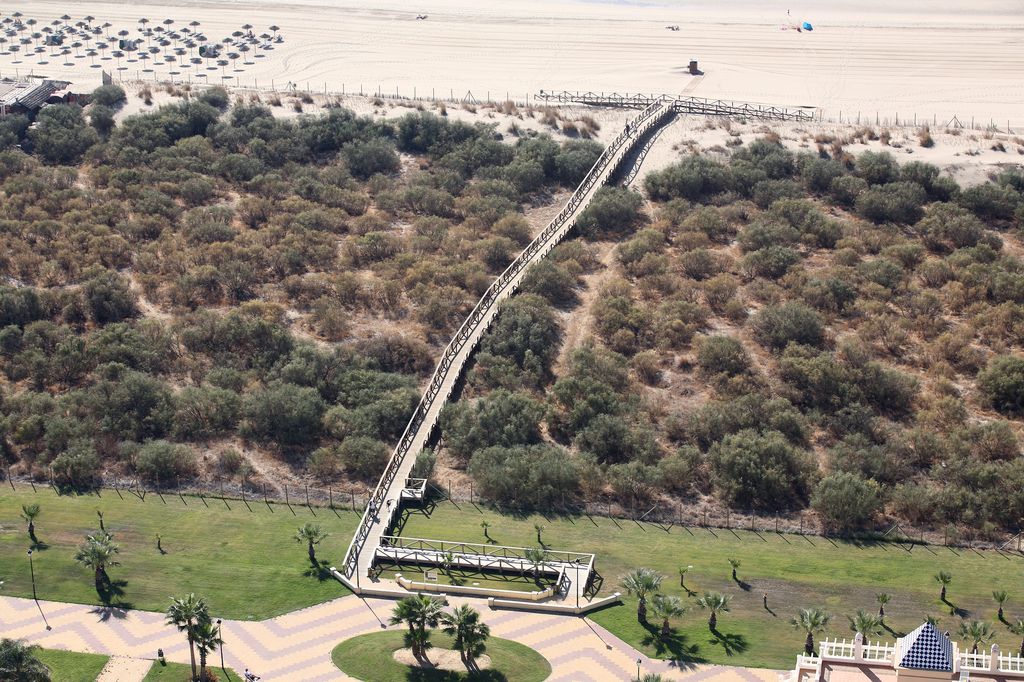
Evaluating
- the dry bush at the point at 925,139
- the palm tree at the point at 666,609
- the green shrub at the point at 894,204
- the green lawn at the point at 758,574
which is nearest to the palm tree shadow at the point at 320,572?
the green lawn at the point at 758,574

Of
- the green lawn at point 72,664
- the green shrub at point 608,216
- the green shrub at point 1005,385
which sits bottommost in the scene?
the green lawn at point 72,664

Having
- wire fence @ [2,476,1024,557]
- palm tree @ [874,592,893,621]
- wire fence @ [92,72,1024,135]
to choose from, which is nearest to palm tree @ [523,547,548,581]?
Answer: wire fence @ [2,476,1024,557]

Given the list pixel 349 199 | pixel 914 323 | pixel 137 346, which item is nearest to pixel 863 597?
pixel 914 323

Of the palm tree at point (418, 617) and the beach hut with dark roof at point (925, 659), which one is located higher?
the beach hut with dark roof at point (925, 659)

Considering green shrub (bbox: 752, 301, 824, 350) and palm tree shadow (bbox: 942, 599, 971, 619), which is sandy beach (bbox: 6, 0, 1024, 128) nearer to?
green shrub (bbox: 752, 301, 824, 350)

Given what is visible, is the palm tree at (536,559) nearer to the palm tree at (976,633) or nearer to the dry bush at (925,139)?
the palm tree at (976,633)

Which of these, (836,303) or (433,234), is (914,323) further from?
(433,234)

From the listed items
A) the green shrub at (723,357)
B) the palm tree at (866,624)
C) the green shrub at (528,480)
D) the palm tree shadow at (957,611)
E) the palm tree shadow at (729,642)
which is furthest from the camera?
the green shrub at (723,357)

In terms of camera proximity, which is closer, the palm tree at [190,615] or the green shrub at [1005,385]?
the palm tree at [190,615]

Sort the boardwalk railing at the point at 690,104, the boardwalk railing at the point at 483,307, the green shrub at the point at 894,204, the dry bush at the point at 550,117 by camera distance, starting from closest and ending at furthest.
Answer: the boardwalk railing at the point at 483,307 < the green shrub at the point at 894,204 < the dry bush at the point at 550,117 < the boardwalk railing at the point at 690,104
